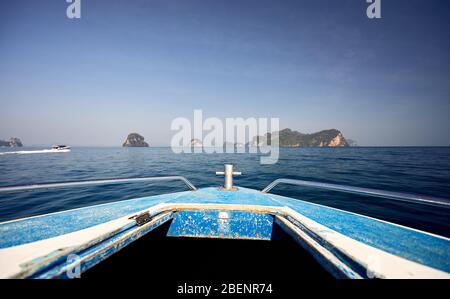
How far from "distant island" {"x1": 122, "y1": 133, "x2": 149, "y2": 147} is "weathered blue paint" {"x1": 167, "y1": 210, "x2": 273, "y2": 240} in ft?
504

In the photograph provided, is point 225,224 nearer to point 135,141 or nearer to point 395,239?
point 395,239

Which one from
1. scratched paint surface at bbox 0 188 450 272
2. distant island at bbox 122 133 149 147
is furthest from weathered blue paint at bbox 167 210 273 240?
distant island at bbox 122 133 149 147

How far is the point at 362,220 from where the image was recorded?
1903mm

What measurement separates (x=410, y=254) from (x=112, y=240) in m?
2.39

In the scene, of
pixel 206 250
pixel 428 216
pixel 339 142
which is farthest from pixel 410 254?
pixel 339 142

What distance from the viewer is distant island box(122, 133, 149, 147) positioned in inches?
5320

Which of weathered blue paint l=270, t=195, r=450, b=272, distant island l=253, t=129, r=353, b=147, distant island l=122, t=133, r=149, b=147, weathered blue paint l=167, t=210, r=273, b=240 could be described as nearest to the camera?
weathered blue paint l=270, t=195, r=450, b=272

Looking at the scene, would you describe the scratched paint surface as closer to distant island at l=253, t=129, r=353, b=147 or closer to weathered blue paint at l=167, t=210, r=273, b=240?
weathered blue paint at l=167, t=210, r=273, b=240

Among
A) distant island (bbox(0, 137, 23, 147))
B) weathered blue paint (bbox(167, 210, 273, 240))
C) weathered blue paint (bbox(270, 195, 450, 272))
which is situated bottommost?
weathered blue paint (bbox(167, 210, 273, 240))

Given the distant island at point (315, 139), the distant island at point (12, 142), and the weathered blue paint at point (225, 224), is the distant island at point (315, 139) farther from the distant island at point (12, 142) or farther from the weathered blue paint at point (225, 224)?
the distant island at point (12, 142)

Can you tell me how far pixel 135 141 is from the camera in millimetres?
136500

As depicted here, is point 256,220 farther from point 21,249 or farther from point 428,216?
point 428,216

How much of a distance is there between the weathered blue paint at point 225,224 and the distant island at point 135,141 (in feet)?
504

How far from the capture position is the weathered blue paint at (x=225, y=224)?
215cm
